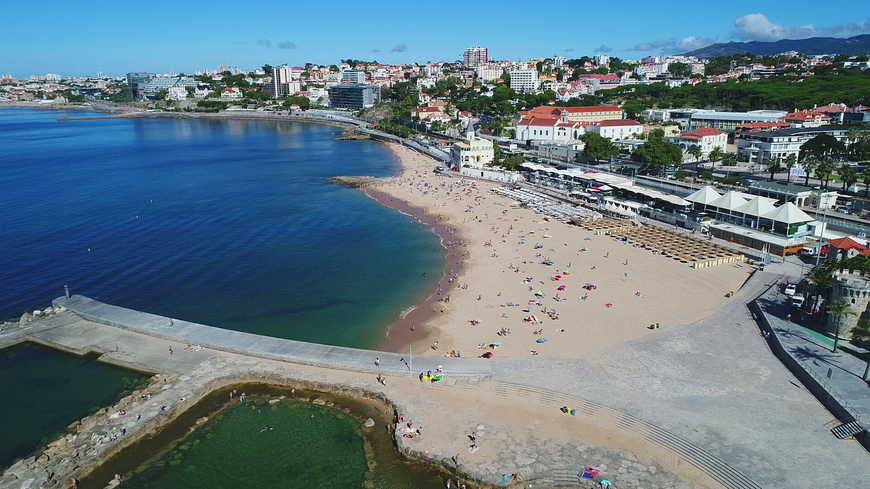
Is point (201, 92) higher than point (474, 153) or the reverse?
higher

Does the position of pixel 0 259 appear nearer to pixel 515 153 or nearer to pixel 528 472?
pixel 528 472

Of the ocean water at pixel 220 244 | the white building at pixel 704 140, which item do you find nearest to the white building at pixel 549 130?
the white building at pixel 704 140

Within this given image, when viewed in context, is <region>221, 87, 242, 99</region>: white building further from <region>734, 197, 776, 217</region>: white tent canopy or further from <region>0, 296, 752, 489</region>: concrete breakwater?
<region>734, 197, 776, 217</region>: white tent canopy

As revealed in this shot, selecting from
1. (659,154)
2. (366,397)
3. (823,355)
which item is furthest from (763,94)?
(366,397)

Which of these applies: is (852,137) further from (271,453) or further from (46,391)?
(46,391)

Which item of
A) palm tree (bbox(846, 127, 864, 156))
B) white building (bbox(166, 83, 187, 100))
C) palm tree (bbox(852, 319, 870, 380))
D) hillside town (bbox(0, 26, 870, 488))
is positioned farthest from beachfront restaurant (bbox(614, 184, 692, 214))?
white building (bbox(166, 83, 187, 100))
